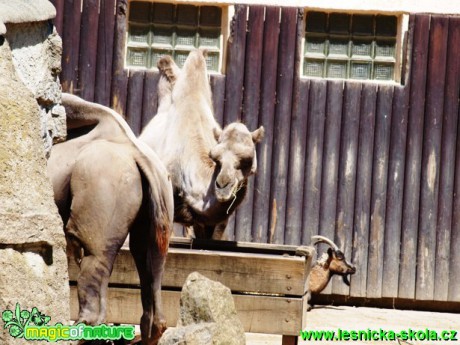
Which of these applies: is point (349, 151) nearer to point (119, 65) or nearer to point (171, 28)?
point (171, 28)

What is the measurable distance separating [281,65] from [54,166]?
570 centimetres

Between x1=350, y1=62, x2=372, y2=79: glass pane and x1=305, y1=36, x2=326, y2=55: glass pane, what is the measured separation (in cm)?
34

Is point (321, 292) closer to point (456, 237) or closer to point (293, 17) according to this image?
point (456, 237)

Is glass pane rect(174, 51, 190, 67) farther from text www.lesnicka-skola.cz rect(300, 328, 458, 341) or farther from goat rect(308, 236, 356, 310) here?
text www.lesnicka-skola.cz rect(300, 328, 458, 341)

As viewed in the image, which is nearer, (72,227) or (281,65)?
(72,227)

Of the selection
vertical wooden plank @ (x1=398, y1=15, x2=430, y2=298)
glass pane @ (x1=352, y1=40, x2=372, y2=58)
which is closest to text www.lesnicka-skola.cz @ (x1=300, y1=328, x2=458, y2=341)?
vertical wooden plank @ (x1=398, y1=15, x2=430, y2=298)

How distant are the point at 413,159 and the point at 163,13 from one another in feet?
9.60

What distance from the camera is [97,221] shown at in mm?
5207

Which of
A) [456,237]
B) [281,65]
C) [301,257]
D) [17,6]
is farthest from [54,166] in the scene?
[456,237]

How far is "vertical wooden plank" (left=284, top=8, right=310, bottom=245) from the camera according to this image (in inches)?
426

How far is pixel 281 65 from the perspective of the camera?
10.8 meters

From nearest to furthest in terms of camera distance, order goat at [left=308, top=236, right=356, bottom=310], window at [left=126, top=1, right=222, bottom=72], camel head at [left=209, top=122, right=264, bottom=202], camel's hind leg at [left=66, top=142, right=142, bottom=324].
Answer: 1. camel's hind leg at [left=66, top=142, right=142, bottom=324]
2. camel head at [left=209, top=122, right=264, bottom=202]
3. goat at [left=308, top=236, right=356, bottom=310]
4. window at [left=126, top=1, right=222, bottom=72]

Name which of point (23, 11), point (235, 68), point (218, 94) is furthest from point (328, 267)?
point (23, 11)

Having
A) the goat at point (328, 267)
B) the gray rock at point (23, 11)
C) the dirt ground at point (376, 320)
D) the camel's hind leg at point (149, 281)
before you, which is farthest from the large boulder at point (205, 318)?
the goat at point (328, 267)
